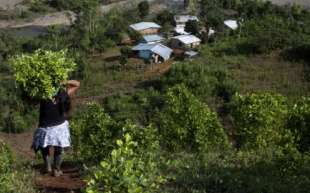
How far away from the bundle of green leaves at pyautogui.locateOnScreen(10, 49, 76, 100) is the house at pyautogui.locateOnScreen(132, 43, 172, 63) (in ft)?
74.5

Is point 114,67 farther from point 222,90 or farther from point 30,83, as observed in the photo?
point 30,83

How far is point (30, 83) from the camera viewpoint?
742cm

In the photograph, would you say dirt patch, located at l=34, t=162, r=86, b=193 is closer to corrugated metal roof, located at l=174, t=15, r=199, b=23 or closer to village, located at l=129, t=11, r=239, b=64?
village, located at l=129, t=11, r=239, b=64

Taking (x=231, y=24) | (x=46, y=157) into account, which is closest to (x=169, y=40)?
(x=231, y=24)

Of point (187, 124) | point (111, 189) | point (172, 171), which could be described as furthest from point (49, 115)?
point (187, 124)

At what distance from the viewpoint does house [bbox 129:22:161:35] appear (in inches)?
1396

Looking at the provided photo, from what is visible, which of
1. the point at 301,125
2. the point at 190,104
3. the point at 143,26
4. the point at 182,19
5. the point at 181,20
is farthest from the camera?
the point at 182,19

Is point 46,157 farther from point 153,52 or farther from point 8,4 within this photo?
point 8,4

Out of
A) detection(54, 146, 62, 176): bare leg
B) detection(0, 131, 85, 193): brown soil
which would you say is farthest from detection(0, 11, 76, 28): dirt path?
detection(54, 146, 62, 176): bare leg

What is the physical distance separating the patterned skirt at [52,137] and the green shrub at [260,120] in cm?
380

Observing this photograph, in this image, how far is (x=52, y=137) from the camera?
7758mm

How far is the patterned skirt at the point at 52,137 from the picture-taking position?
7.76m

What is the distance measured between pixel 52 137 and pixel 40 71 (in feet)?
2.89

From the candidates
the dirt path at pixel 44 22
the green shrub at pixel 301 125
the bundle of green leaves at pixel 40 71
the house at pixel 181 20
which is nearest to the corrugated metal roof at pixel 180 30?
the house at pixel 181 20
